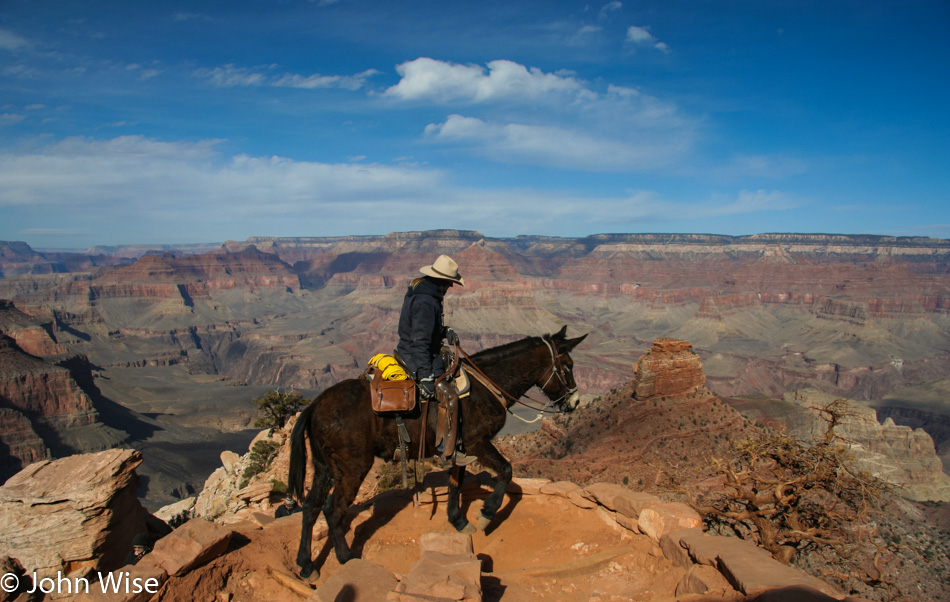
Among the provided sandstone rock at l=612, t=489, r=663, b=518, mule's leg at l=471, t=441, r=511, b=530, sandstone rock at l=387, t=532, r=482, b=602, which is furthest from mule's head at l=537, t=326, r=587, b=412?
sandstone rock at l=387, t=532, r=482, b=602

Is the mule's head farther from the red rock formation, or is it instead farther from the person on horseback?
the red rock formation

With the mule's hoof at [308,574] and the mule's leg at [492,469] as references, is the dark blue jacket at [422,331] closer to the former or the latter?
the mule's leg at [492,469]

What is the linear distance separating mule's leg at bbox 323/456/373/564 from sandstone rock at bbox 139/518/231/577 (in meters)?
1.28

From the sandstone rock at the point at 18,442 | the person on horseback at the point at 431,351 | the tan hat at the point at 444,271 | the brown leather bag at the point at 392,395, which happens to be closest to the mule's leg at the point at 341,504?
the brown leather bag at the point at 392,395

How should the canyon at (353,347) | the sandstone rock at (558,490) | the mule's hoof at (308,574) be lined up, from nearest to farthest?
the mule's hoof at (308,574)
the sandstone rock at (558,490)
the canyon at (353,347)

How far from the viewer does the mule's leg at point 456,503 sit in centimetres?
779

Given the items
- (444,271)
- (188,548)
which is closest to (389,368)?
(444,271)

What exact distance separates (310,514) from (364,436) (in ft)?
4.15

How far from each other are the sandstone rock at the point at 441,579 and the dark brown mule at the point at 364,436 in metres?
1.62

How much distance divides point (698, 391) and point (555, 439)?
9.36 metres

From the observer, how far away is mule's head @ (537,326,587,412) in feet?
27.0

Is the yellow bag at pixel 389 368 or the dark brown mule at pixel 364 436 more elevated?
the yellow bag at pixel 389 368

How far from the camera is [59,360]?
2913 inches

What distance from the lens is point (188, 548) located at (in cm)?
594
